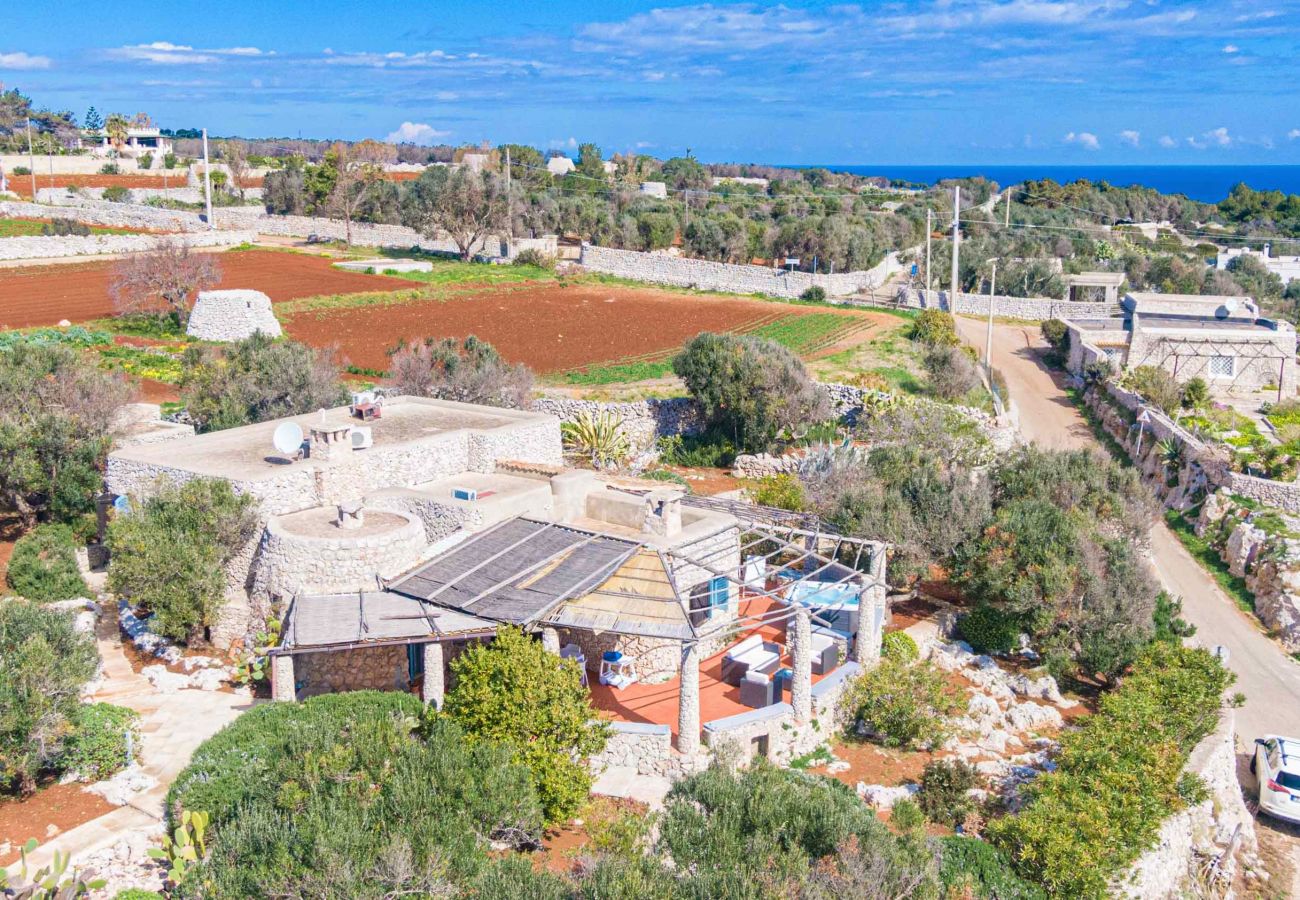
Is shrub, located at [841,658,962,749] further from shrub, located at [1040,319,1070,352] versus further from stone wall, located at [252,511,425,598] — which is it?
shrub, located at [1040,319,1070,352]

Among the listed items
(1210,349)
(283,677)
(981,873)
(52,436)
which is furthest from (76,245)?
(981,873)

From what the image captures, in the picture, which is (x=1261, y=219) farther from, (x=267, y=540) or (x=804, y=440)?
(x=267, y=540)

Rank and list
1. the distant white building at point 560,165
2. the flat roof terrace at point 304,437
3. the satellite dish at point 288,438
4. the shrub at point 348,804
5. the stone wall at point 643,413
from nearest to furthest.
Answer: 1. the shrub at point 348,804
2. the satellite dish at point 288,438
3. the flat roof terrace at point 304,437
4. the stone wall at point 643,413
5. the distant white building at point 560,165

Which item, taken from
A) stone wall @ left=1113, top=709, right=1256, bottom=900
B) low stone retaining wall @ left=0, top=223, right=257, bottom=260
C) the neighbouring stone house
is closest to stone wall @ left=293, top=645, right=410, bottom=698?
stone wall @ left=1113, top=709, right=1256, bottom=900

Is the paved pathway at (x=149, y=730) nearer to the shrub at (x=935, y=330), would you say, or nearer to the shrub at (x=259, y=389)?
the shrub at (x=259, y=389)

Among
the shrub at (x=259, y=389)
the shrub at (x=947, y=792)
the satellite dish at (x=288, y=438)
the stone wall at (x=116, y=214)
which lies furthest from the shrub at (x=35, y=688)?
the stone wall at (x=116, y=214)

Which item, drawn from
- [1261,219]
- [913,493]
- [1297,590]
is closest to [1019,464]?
[913,493]
